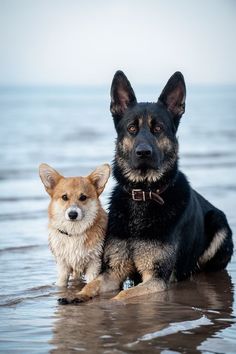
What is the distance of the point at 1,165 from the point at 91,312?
37.8 feet

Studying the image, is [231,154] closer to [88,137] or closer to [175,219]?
[88,137]

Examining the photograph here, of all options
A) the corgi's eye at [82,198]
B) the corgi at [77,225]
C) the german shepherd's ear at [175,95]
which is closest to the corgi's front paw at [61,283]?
the corgi at [77,225]

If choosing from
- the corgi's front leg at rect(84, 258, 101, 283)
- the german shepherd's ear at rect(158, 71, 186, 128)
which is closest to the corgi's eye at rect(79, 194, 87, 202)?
the corgi's front leg at rect(84, 258, 101, 283)

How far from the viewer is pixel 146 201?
7496 mm

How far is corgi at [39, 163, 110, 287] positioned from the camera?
7.40 m

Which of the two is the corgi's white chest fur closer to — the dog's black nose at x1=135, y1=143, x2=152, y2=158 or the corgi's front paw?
the corgi's front paw

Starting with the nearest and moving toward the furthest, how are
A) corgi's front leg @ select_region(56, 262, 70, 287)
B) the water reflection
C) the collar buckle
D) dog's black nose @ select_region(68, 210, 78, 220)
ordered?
the water reflection → dog's black nose @ select_region(68, 210, 78, 220) → the collar buckle → corgi's front leg @ select_region(56, 262, 70, 287)

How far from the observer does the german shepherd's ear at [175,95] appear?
7.59 m

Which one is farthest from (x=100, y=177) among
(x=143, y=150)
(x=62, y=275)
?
(x=62, y=275)

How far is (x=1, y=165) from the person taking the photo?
17766 mm

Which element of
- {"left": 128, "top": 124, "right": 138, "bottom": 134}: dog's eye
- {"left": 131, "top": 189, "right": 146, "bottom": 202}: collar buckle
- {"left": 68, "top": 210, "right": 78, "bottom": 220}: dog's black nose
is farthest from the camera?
{"left": 131, "top": 189, "right": 146, "bottom": 202}: collar buckle

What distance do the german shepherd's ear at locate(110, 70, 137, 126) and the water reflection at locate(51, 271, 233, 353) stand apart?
180 cm

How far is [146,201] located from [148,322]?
5.23ft

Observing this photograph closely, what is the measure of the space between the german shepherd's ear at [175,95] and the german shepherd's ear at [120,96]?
292 mm
